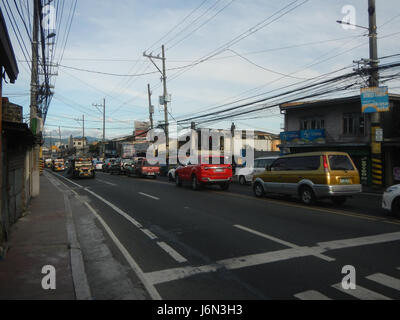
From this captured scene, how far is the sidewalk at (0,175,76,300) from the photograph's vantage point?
4.44 m

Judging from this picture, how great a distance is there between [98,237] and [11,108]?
512cm

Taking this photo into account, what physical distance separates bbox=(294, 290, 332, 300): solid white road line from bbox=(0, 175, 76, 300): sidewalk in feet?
9.85

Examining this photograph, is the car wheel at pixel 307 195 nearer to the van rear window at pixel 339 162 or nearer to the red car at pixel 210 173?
the van rear window at pixel 339 162

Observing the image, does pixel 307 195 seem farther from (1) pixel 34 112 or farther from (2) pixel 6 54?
(1) pixel 34 112

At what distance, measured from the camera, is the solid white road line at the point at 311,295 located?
4.06 metres

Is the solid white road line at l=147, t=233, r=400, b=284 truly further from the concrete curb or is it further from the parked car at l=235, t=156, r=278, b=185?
the parked car at l=235, t=156, r=278, b=185

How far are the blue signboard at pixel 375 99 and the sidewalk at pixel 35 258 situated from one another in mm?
16150

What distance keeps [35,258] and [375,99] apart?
1767 centimetres

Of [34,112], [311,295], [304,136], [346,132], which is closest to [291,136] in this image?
[304,136]

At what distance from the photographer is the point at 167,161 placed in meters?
37.4

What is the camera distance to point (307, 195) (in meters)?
11.6

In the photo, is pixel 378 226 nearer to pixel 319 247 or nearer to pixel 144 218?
pixel 319 247

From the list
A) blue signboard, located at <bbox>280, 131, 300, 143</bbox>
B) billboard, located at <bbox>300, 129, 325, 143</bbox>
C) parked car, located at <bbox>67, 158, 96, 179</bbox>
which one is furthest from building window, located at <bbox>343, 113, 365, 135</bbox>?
parked car, located at <bbox>67, 158, 96, 179</bbox>

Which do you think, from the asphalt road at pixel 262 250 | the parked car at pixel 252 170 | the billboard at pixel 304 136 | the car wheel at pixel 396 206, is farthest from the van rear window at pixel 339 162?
the billboard at pixel 304 136
